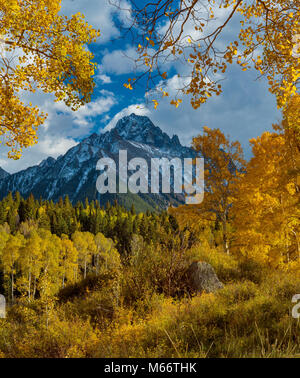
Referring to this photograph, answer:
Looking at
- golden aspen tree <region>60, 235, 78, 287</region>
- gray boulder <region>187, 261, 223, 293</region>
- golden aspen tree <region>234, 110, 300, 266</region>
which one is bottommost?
golden aspen tree <region>60, 235, 78, 287</region>

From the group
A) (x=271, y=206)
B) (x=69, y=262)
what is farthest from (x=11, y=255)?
(x=271, y=206)

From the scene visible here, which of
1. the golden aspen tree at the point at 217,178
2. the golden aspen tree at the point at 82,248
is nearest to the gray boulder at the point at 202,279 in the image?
the golden aspen tree at the point at 217,178

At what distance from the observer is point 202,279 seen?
27.8 feet

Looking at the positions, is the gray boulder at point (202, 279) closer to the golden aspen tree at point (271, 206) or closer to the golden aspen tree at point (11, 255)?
the golden aspen tree at point (271, 206)

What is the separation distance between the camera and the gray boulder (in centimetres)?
827

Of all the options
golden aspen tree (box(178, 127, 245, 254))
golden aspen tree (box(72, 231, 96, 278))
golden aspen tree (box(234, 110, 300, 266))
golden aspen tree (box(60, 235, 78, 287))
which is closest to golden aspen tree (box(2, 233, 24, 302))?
golden aspen tree (box(60, 235, 78, 287))

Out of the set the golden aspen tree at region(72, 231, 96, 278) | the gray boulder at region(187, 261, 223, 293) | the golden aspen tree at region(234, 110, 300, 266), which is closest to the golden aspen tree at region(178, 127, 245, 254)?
the golden aspen tree at region(234, 110, 300, 266)

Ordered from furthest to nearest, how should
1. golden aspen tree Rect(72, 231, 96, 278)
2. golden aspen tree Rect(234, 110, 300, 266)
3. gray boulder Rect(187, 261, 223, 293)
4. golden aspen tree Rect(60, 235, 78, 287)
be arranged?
golden aspen tree Rect(72, 231, 96, 278)
golden aspen tree Rect(60, 235, 78, 287)
golden aspen tree Rect(234, 110, 300, 266)
gray boulder Rect(187, 261, 223, 293)

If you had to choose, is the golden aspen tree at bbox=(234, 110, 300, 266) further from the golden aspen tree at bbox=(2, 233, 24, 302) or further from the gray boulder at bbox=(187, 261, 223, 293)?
the golden aspen tree at bbox=(2, 233, 24, 302)

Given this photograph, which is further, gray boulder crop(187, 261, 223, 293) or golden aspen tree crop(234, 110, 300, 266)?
golden aspen tree crop(234, 110, 300, 266)

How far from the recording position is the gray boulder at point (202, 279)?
27.1 feet

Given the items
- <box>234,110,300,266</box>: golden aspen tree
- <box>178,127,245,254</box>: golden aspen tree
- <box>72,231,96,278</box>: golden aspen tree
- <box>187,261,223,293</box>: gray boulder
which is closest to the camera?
<box>187,261,223,293</box>: gray boulder

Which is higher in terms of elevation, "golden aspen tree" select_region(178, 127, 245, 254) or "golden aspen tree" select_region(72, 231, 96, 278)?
"golden aspen tree" select_region(178, 127, 245, 254)
